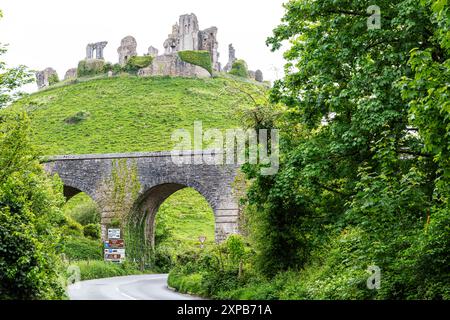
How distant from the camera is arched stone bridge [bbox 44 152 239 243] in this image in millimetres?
32156

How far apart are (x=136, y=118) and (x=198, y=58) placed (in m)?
18.3

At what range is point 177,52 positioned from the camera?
84.5 metres

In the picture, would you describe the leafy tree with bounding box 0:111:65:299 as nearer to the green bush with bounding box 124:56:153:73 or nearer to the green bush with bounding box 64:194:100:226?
the green bush with bounding box 64:194:100:226

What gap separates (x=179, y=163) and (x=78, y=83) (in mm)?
55850

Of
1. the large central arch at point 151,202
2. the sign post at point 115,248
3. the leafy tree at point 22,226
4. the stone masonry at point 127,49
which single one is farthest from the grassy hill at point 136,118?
the leafy tree at point 22,226

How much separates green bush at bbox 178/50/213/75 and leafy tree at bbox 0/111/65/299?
66.5 m

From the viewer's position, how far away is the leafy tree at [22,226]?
41.8ft

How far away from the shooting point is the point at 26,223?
1451 cm

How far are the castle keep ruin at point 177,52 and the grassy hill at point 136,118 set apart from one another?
1.95 metres

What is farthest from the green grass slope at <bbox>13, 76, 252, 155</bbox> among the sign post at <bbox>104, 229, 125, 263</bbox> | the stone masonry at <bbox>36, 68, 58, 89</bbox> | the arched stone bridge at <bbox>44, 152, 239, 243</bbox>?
the sign post at <bbox>104, 229, 125, 263</bbox>

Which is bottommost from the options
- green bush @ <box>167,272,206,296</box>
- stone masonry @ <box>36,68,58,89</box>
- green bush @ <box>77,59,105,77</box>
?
green bush @ <box>167,272,206,296</box>

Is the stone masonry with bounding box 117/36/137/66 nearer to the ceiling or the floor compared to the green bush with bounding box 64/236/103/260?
nearer to the ceiling
